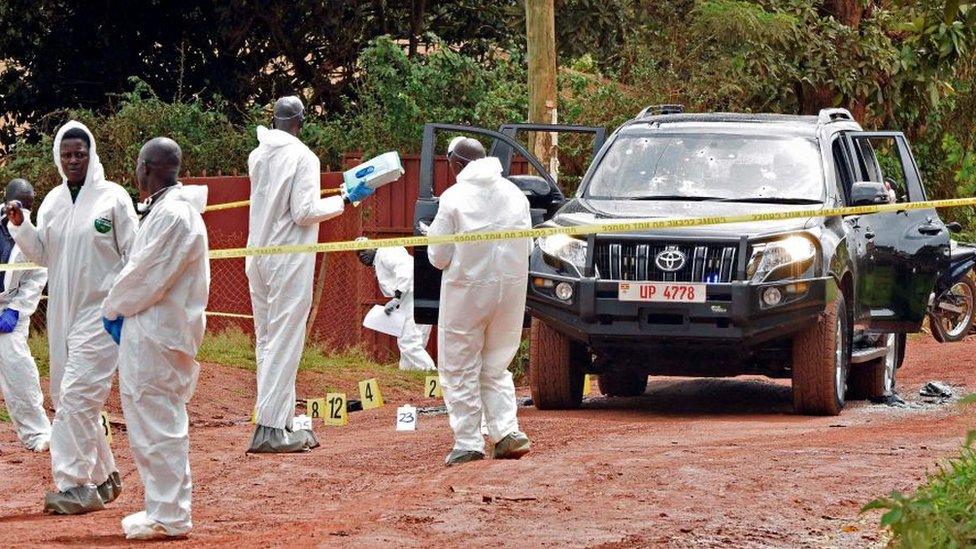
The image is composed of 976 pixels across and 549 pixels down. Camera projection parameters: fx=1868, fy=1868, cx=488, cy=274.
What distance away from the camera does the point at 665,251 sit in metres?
11.8

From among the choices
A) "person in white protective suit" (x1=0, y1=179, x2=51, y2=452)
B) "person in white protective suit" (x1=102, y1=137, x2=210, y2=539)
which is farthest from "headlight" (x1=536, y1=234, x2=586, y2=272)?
"person in white protective suit" (x1=102, y1=137, x2=210, y2=539)

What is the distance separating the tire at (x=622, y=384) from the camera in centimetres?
1455

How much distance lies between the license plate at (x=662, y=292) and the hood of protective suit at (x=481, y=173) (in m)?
1.80

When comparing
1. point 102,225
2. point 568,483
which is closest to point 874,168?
point 568,483

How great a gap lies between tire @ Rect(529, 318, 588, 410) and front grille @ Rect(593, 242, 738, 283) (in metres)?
0.80

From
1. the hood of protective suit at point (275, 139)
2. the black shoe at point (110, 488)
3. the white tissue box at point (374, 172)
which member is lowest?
the black shoe at point (110, 488)

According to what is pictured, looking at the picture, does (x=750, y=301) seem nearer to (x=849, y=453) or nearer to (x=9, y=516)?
(x=849, y=453)

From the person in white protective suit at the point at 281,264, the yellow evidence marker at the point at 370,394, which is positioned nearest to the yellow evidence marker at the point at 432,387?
the yellow evidence marker at the point at 370,394

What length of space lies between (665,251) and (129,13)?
51.6 feet

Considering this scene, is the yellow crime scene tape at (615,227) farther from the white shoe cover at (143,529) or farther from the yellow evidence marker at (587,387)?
the yellow evidence marker at (587,387)

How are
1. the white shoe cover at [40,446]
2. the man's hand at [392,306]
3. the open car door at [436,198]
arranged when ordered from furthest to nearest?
the man's hand at [392,306], the open car door at [436,198], the white shoe cover at [40,446]

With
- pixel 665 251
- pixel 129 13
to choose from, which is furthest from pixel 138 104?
pixel 665 251

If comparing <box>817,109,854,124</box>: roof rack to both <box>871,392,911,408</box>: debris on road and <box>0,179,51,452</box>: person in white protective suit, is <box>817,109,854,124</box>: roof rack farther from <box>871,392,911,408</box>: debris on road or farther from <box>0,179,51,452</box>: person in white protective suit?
<box>0,179,51,452</box>: person in white protective suit

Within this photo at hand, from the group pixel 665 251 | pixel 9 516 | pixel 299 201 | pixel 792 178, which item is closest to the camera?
pixel 9 516
